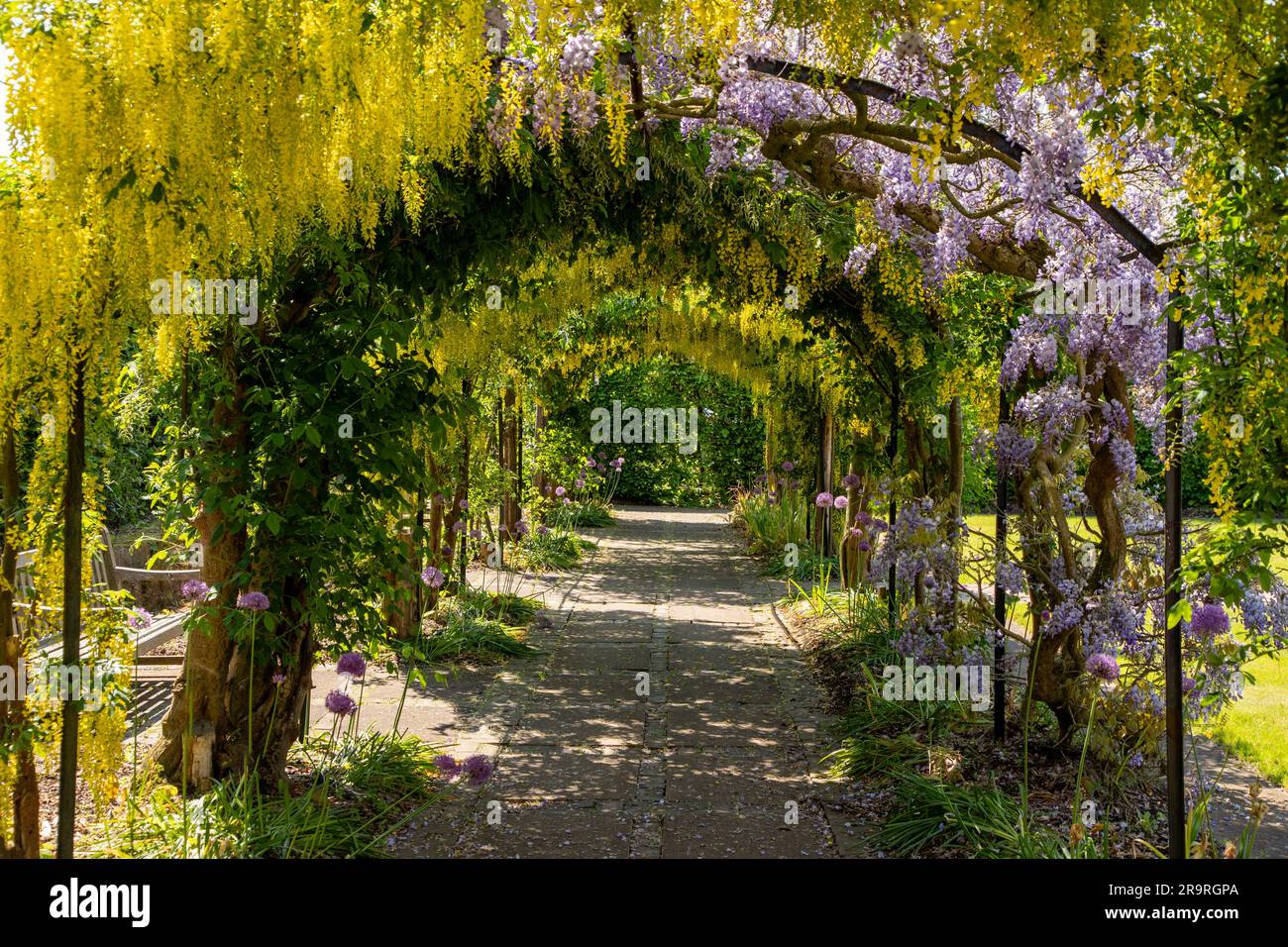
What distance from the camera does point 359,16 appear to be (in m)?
2.85

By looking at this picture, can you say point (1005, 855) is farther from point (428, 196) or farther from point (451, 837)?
point (428, 196)

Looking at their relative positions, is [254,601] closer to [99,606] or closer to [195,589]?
[195,589]

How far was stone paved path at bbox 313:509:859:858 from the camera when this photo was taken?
12.1 feet

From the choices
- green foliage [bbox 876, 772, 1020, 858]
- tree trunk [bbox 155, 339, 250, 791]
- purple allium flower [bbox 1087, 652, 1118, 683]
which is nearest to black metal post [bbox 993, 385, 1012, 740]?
green foliage [bbox 876, 772, 1020, 858]

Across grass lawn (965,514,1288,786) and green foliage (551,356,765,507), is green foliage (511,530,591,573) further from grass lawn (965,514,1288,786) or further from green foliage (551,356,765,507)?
grass lawn (965,514,1288,786)

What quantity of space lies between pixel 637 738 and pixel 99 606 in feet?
8.05

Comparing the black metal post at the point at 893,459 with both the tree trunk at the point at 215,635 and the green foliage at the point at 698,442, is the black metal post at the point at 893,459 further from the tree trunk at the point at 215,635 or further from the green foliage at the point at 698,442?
the green foliage at the point at 698,442

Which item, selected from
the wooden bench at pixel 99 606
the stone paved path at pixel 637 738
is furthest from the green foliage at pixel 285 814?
the wooden bench at pixel 99 606

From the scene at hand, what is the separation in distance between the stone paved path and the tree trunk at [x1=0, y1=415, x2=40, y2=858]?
3.72 feet

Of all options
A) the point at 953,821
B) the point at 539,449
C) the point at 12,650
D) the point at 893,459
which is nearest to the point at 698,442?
the point at 539,449

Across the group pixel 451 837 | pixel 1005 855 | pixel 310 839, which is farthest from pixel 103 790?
pixel 1005 855

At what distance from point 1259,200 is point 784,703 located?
12.1 ft

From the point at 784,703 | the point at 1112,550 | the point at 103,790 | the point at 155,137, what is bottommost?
the point at 784,703

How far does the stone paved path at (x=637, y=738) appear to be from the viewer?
3.69 m
